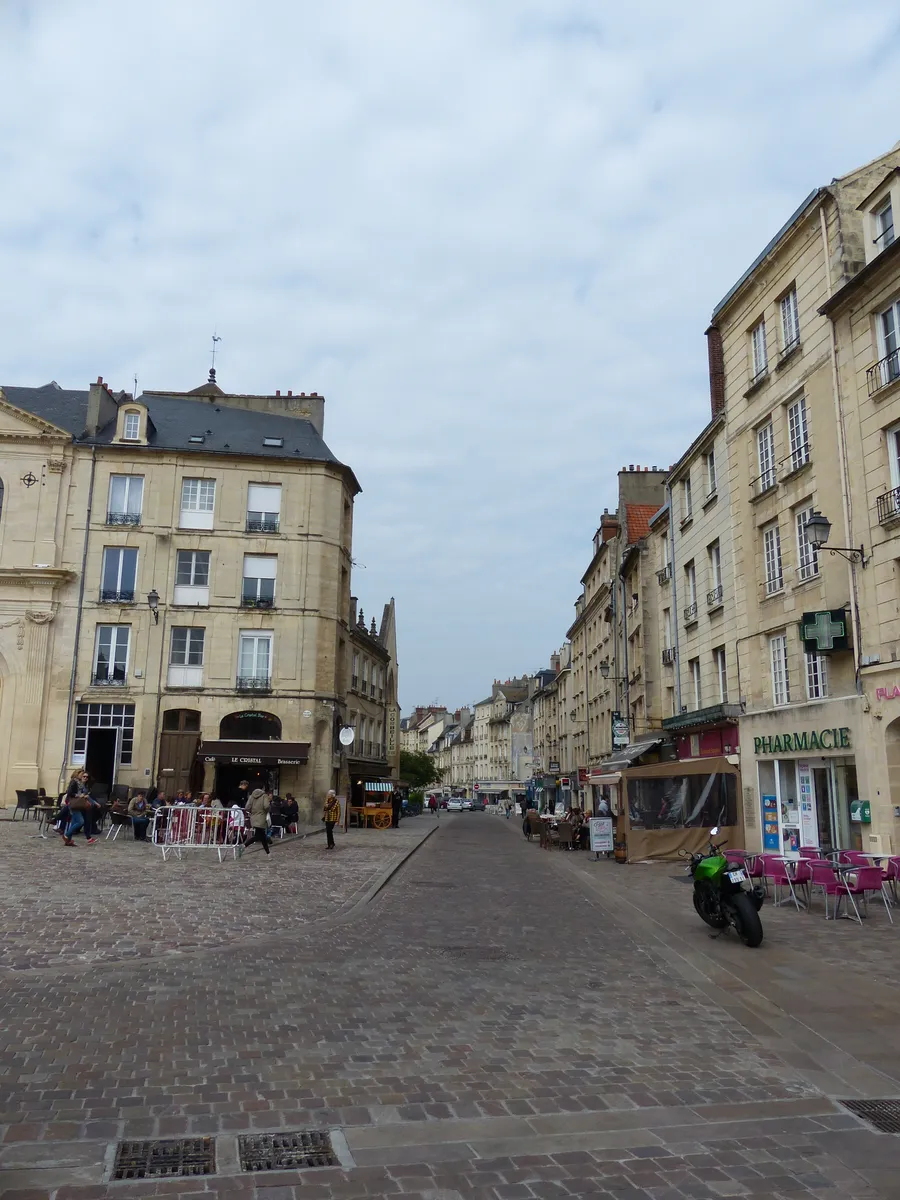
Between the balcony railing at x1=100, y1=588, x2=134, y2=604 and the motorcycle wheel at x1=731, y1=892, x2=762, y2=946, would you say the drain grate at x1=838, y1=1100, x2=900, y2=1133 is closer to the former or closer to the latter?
the motorcycle wheel at x1=731, y1=892, x2=762, y2=946

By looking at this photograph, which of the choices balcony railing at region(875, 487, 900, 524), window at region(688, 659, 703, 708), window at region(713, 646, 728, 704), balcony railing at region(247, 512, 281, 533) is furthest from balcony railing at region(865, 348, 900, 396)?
balcony railing at region(247, 512, 281, 533)

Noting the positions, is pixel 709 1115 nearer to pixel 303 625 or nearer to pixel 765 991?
pixel 765 991

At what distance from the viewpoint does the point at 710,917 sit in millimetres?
10594

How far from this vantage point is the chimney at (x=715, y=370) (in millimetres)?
24125

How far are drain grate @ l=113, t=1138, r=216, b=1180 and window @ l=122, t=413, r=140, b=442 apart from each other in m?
32.8

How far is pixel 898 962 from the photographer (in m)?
8.97

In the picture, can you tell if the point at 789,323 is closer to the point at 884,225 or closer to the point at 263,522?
the point at 884,225

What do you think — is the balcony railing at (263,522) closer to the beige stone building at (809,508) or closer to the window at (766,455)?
the beige stone building at (809,508)

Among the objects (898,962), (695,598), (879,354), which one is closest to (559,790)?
(695,598)

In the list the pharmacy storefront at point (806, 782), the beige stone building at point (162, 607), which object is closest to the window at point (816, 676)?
the pharmacy storefront at point (806, 782)

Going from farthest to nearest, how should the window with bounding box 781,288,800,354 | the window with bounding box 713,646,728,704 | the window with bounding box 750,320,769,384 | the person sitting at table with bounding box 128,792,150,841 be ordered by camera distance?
1. the window with bounding box 713,646,728,704
2. the person sitting at table with bounding box 128,792,150,841
3. the window with bounding box 750,320,769,384
4. the window with bounding box 781,288,800,354

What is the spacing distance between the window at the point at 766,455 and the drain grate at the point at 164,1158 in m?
18.1

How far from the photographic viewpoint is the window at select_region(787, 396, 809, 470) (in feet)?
60.5

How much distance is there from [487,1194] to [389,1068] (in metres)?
1.73
